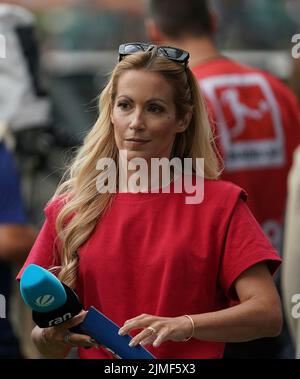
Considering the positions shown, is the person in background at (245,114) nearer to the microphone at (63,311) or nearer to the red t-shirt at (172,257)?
the red t-shirt at (172,257)

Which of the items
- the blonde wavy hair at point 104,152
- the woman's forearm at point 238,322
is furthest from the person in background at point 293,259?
the woman's forearm at point 238,322

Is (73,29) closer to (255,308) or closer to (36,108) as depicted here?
(36,108)

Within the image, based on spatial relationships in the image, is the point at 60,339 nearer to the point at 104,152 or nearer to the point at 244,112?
the point at 104,152

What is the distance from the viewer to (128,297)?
111 inches

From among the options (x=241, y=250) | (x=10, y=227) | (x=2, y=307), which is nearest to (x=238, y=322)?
(x=241, y=250)

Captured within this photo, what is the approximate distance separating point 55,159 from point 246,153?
2768mm

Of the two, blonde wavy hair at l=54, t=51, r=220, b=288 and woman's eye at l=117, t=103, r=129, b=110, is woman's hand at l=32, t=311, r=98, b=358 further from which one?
woman's eye at l=117, t=103, r=129, b=110

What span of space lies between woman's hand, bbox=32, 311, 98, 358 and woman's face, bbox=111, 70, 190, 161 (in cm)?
43

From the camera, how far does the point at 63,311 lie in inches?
105

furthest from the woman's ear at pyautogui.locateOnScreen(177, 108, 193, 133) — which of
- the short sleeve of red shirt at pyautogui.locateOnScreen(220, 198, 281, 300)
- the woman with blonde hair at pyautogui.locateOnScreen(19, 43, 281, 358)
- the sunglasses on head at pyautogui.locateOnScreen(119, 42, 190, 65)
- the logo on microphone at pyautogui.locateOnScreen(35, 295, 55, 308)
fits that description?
the logo on microphone at pyautogui.locateOnScreen(35, 295, 55, 308)

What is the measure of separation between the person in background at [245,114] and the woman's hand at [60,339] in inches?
71.1

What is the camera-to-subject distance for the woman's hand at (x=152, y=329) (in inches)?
103
